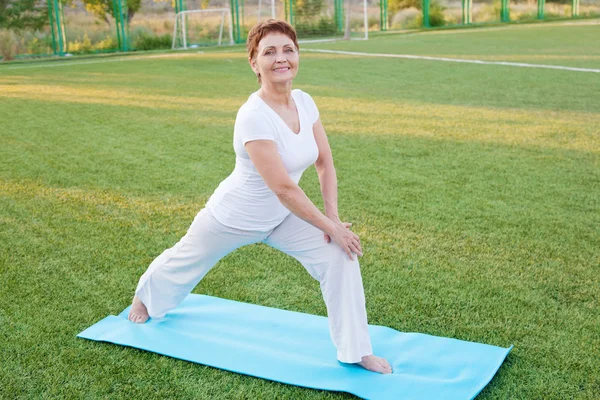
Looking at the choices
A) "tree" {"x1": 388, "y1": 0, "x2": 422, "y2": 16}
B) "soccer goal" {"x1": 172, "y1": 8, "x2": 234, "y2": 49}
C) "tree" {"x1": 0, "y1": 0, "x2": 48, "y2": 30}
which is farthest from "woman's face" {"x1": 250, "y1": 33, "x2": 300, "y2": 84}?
"tree" {"x1": 388, "y1": 0, "x2": 422, "y2": 16}

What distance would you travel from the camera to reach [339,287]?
275cm

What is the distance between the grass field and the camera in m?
2.91

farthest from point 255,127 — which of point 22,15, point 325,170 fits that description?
point 22,15

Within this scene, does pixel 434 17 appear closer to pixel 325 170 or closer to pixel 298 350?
pixel 325 170

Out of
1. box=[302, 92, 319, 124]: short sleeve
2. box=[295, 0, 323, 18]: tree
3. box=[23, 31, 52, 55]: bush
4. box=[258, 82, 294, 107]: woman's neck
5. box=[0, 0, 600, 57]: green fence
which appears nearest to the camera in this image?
box=[258, 82, 294, 107]: woman's neck

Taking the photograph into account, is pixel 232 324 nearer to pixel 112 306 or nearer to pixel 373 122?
pixel 112 306

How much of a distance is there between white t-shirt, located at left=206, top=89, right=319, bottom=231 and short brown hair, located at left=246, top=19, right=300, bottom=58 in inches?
7.6

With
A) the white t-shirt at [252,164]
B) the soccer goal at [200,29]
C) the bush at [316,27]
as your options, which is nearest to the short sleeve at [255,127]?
the white t-shirt at [252,164]

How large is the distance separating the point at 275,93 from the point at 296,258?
26.9 inches

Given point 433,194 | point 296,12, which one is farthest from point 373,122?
point 296,12

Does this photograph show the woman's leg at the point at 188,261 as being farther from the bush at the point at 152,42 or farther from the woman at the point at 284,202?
the bush at the point at 152,42

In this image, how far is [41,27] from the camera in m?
20.5

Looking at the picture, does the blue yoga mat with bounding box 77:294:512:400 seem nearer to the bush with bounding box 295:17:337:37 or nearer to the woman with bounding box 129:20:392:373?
the woman with bounding box 129:20:392:373

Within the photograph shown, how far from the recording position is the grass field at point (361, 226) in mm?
2906
